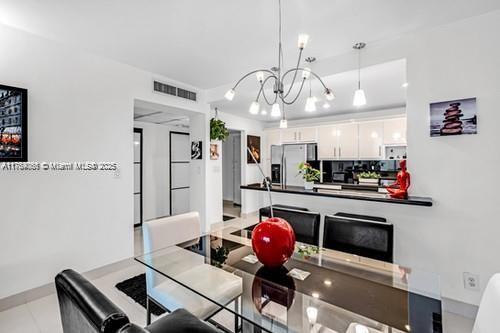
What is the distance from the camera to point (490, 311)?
0.88 m

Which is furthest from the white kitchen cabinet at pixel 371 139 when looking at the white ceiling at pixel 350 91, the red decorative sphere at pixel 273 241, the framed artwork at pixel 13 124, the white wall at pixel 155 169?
the framed artwork at pixel 13 124

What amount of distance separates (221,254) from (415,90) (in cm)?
227

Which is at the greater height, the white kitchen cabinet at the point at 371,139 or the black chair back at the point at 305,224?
the white kitchen cabinet at the point at 371,139

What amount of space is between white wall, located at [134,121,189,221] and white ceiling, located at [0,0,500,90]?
2.50 m

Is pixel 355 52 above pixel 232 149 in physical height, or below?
above

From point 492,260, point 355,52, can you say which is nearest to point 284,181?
point 355,52

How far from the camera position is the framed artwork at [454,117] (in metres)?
2.00

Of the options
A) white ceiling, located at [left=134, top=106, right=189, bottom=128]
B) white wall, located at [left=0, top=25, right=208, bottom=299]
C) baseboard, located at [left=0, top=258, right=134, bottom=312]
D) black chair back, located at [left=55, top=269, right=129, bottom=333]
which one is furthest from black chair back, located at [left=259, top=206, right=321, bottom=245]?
white ceiling, located at [left=134, top=106, right=189, bottom=128]

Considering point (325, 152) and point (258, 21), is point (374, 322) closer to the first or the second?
point (258, 21)

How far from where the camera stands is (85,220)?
2.62 meters

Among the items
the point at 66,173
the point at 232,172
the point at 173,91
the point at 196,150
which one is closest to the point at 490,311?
the point at 66,173

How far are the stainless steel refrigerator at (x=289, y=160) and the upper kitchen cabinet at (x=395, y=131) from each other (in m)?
1.48

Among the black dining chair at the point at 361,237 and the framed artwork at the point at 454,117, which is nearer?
the black dining chair at the point at 361,237

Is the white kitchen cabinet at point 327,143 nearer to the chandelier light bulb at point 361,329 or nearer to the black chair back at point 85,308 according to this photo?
the chandelier light bulb at point 361,329
